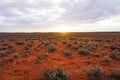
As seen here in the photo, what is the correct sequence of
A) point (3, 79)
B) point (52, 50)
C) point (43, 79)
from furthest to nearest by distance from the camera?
point (52, 50), point (3, 79), point (43, 79)

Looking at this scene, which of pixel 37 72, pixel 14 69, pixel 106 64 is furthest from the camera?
pixel 106 64

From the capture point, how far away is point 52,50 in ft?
47.7

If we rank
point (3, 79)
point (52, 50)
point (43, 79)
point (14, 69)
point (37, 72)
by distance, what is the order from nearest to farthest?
point (43, 79)
point (3, 79)
point (37, 72)
point (14, 69)
point (52, 50)

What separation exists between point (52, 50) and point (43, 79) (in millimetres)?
7241

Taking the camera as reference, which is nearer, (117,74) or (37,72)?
(117,74)

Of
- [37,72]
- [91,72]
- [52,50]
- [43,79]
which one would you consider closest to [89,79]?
[91,72]

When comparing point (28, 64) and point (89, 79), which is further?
point (28, 64)

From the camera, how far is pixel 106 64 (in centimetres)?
1009

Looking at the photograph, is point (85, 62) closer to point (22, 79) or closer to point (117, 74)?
point (117, 74)

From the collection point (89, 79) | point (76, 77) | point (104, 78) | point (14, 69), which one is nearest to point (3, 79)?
point (14, 69)

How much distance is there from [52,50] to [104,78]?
25.2ft

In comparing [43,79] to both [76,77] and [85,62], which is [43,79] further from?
[85,62]

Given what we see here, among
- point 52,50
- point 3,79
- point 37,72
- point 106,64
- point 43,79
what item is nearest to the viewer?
point 43,79

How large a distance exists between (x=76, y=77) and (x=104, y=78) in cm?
138
